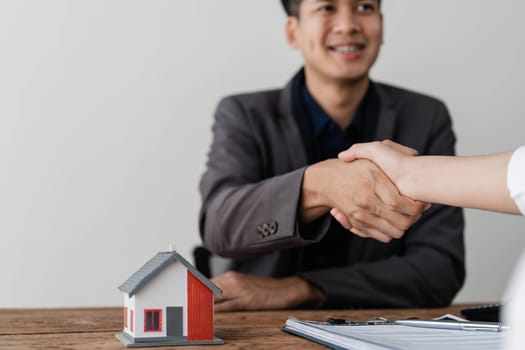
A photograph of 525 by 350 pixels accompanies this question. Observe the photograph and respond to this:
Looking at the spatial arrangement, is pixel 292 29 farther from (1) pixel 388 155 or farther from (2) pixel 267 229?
(1) pixel 388 155

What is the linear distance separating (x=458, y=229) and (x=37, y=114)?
1.51 m

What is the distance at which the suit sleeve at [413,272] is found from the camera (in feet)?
5.70

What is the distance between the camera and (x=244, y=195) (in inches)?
68.7

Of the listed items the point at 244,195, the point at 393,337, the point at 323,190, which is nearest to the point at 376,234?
the point at 323,190

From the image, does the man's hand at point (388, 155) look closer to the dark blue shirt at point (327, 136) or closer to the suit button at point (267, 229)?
the suit button at point (267, 229)

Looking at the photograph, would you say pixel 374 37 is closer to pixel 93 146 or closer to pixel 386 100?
pixel 386 100

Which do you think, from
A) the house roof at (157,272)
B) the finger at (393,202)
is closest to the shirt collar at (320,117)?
the finger at (393,202)

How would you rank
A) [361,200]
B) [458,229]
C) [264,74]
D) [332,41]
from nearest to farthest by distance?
[361,200] → [458,229] → [332,41] → [264,74]

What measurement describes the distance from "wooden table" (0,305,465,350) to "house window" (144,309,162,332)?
0.04 metres

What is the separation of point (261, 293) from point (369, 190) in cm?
35

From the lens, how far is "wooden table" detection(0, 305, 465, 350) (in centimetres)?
98

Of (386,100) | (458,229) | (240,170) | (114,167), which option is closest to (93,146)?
(114,167)

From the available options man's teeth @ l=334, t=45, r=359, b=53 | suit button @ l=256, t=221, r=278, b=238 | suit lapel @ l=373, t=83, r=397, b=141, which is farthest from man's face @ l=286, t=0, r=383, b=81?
suit button @ l=256, t=221, r=278, b=238

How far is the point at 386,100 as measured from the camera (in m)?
2.17
